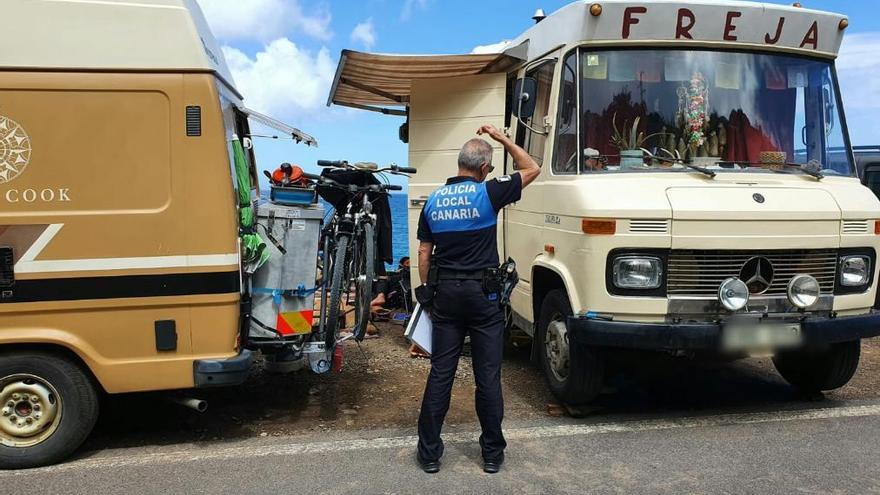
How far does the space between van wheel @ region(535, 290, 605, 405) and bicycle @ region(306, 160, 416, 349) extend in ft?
4.39

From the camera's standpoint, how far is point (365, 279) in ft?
16.8

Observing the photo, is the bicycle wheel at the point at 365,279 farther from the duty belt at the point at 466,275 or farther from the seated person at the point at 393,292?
the seated person at the point at 393,292

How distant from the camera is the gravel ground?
5023 millimetres

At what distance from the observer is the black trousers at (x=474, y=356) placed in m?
4.11

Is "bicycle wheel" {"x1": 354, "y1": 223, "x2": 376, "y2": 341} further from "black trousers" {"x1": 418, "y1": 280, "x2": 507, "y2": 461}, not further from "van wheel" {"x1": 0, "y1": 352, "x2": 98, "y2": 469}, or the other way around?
"van wheel" {"x1": 0, "y1": 352, "x2": 98, "y2": 469}

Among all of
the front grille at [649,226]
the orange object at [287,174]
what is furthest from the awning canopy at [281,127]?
the front grille at [649,226]

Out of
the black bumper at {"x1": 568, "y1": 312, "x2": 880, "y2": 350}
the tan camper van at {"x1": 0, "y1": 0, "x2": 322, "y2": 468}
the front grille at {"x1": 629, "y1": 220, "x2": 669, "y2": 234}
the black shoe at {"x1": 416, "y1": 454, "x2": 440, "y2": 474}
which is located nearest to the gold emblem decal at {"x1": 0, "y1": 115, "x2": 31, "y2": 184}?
the tan camper van at {"x1": 0, "y1": 0, "x2": 322, "y2": 468}

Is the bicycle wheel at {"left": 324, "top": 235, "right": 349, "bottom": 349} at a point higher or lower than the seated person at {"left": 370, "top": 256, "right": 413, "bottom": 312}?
higher

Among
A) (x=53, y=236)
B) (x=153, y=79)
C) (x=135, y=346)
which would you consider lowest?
(x=135, y=346)

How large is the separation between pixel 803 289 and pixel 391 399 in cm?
309

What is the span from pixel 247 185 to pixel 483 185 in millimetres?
1558

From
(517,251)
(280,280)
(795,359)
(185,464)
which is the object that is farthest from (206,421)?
(795,359)

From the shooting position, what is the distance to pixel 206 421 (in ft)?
16.8

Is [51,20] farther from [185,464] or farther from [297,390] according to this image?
[297,390]
